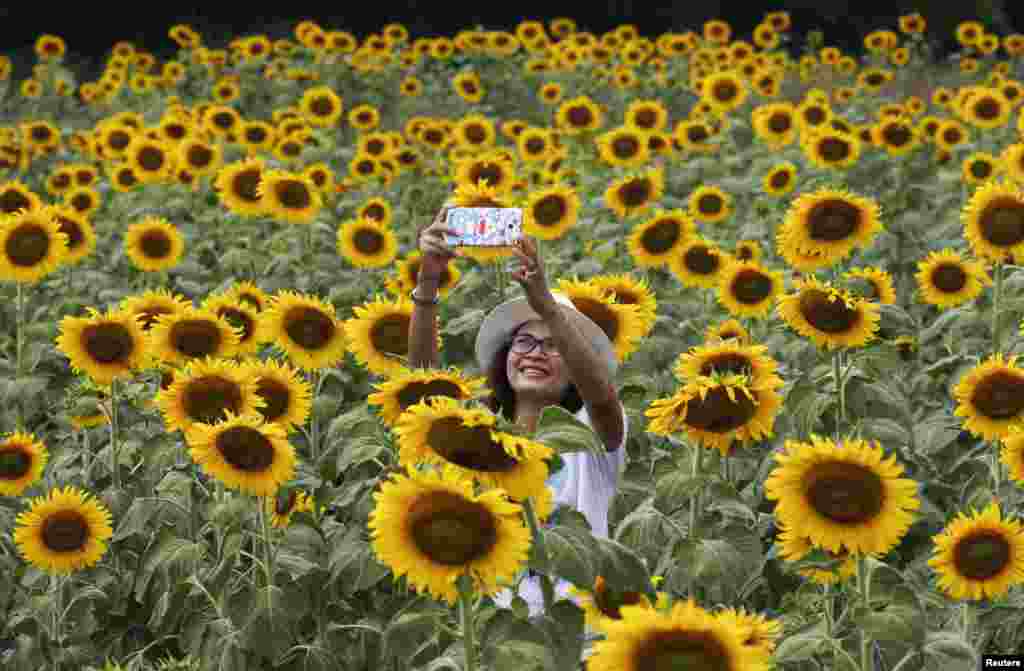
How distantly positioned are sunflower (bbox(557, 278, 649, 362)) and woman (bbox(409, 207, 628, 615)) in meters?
0.63

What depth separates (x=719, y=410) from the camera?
3469 millimetres

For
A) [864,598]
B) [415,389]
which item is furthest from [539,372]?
[864,598]

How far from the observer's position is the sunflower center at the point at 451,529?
269 centimetres

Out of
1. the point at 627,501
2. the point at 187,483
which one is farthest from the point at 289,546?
the point at 627,501

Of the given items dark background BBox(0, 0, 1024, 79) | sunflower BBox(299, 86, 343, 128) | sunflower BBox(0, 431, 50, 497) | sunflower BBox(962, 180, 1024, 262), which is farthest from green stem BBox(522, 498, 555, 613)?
dark background BBox(0, 0, 1024, 79)

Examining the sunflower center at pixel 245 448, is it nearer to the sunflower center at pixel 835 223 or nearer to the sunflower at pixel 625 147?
the sunflower center at pixel 835 223

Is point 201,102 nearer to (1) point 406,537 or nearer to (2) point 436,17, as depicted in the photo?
(2) point 436,17

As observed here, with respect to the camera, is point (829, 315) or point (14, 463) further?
point (14, 463)

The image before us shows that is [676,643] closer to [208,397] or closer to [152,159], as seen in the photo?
[208,397]

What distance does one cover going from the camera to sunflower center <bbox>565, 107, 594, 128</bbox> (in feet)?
32.0

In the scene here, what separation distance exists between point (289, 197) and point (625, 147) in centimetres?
240

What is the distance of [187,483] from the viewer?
4422 millimetres

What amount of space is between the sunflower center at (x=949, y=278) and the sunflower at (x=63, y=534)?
11.7 feet

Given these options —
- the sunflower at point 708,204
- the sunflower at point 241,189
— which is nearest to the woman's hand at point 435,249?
the sunflower at point 241,189
